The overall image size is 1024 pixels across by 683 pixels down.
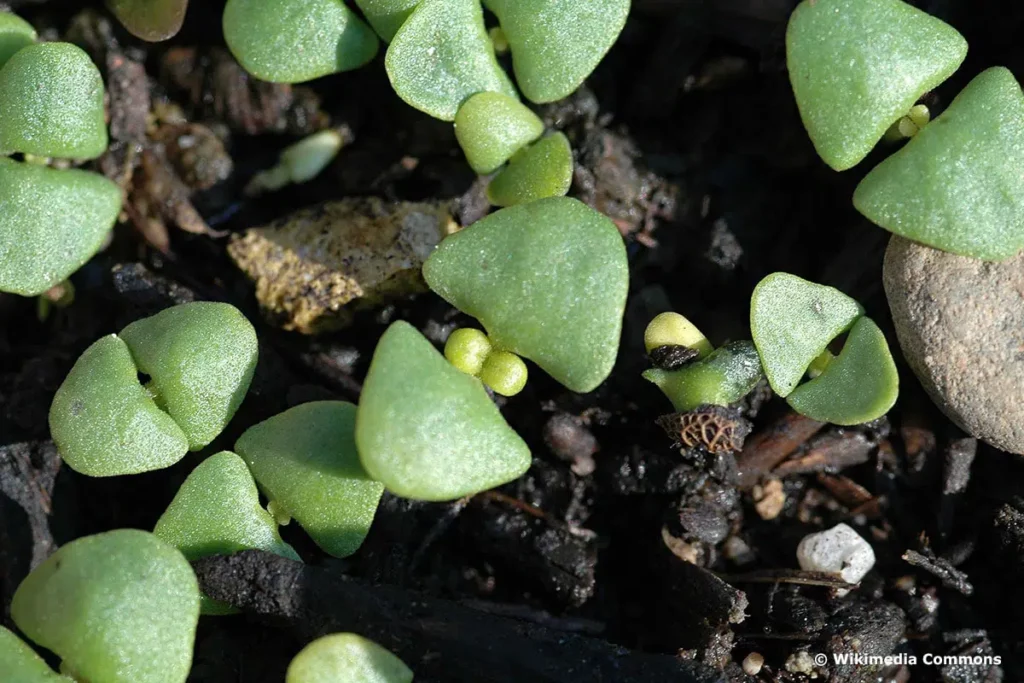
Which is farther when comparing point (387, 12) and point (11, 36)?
point (11, 36)

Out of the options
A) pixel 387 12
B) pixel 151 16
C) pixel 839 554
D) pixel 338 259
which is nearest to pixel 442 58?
pixel 387 12

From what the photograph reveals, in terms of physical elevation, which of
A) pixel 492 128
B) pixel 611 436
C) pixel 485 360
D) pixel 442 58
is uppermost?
pixel 442 58

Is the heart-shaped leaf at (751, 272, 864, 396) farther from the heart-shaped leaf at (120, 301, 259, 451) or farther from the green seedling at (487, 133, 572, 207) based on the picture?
the heart-shaped leaf at (120, 301, 259, 451)

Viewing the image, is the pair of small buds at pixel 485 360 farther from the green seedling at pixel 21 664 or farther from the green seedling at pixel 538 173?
the green seedling at pixel 21 664

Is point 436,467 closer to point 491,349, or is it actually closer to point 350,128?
point 491,349

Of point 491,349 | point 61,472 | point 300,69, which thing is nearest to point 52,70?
point 300,69

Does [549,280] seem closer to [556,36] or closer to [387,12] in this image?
[556,36]
